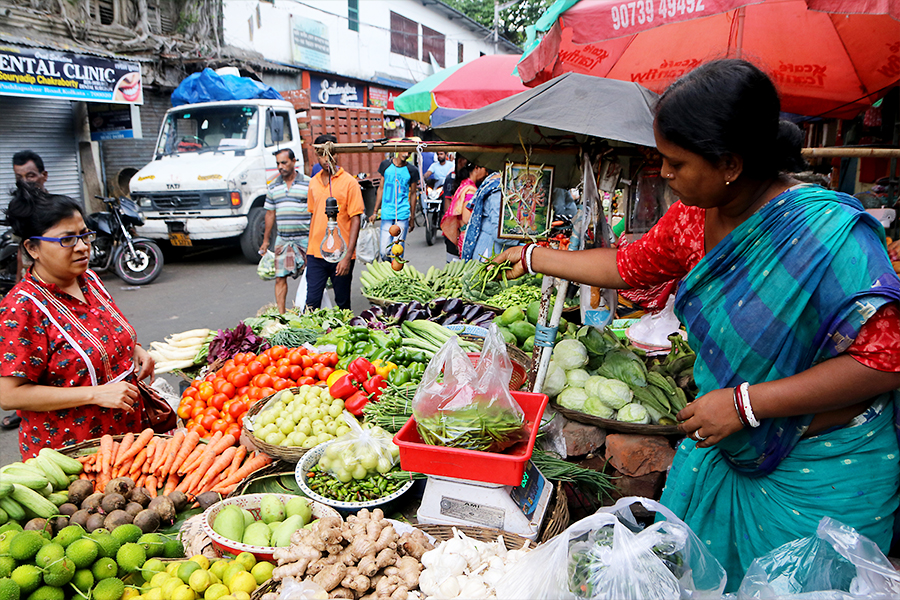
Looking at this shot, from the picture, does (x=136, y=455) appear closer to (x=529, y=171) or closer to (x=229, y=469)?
(x=229, y=469)

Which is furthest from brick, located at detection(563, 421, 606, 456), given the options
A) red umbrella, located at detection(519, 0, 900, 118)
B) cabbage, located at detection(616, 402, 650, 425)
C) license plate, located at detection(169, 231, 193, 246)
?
license plate, located at detection(169, 231, 193, 246)

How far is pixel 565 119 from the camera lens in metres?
2.26

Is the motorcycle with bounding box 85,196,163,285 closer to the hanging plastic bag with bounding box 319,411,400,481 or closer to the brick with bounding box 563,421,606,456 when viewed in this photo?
the hanging plastic bag with bounding box 319,411,400,481

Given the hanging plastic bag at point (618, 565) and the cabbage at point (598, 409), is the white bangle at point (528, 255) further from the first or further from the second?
the hanging plastic bag at point (618, 565)

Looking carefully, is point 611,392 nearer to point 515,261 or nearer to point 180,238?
point 515,261

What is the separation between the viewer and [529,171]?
261cm

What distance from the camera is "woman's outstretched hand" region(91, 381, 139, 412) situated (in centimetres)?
260

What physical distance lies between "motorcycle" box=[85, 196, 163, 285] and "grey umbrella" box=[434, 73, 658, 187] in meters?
7.54

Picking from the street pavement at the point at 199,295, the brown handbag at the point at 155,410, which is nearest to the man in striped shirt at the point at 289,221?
the street pavement at the point at 199,295

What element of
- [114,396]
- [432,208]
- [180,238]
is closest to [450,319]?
[114,396]

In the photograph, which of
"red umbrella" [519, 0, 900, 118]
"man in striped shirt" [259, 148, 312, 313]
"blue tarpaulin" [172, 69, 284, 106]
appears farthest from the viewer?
"blue tarpaulin" [172, 69, 284, 106]

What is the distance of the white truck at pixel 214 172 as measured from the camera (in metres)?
9.42

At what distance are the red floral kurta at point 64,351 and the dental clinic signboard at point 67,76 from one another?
844 centimetres

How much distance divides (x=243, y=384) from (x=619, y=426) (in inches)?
89.5
